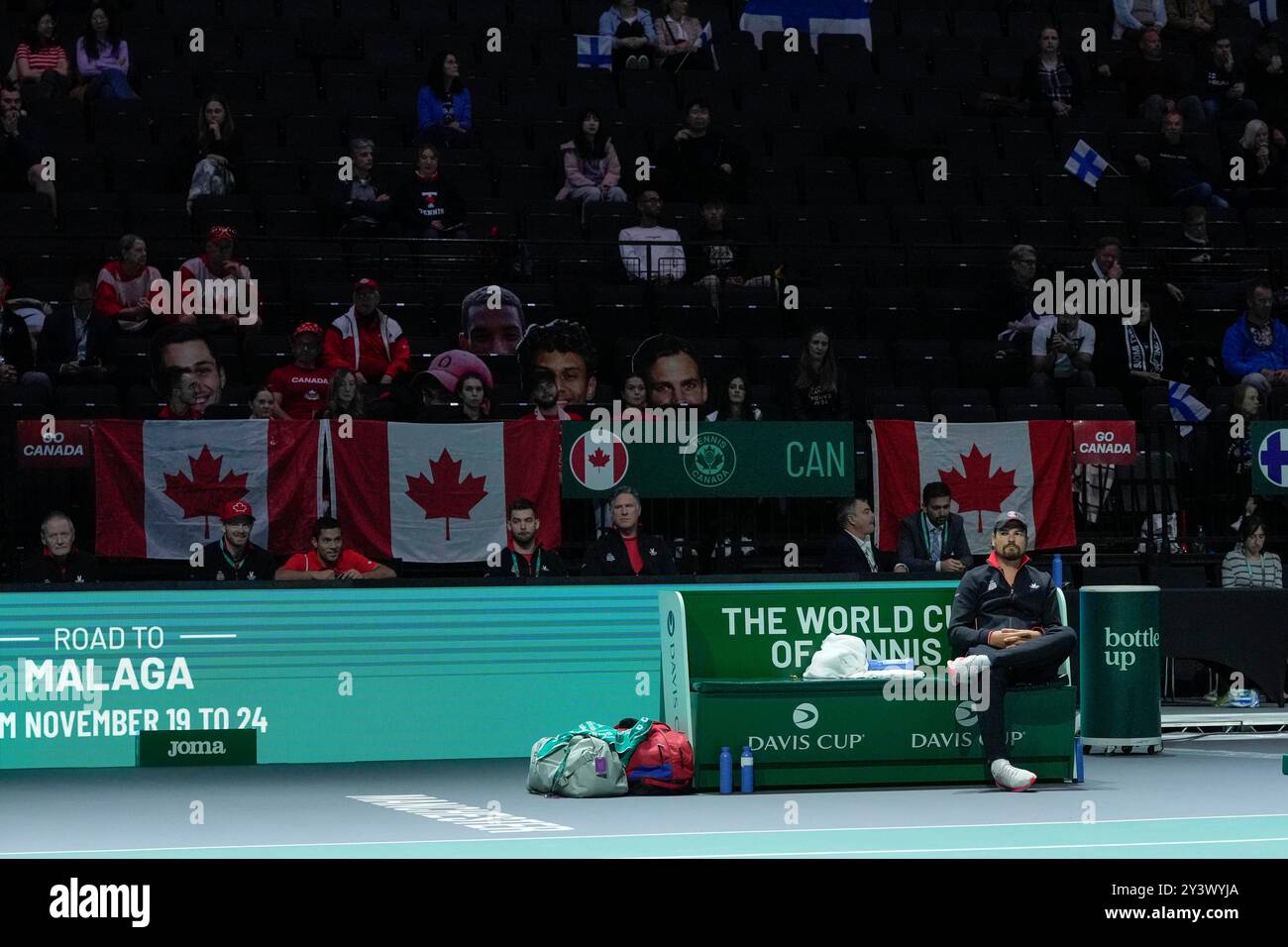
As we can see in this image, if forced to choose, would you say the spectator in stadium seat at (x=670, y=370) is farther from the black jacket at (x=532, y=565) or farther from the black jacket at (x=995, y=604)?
the black jacket at (x=995, y=604)

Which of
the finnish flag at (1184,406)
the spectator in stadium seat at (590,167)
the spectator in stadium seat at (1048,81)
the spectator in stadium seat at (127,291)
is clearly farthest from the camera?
the spectator in stadium seat at (1048,81)

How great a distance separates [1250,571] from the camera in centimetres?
1588

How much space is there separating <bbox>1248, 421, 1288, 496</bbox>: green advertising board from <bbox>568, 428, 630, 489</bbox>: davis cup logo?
4.90 meters

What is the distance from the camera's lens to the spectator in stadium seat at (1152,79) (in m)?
22.0

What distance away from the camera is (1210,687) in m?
16.4

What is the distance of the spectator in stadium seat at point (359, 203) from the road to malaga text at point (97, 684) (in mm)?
5928

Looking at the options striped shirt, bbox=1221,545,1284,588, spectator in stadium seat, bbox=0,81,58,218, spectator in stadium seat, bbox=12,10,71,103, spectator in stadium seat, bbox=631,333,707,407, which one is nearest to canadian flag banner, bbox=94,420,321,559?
spectator in stadium seat, bbox=631,333,707,407

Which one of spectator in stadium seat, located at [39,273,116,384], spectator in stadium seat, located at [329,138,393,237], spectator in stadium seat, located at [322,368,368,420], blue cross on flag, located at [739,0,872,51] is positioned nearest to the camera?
spectator in stadium seat, located at [322,368,368,420]

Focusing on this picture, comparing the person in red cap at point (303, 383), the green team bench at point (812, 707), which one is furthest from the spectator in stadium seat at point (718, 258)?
the green team bench at point (812, 707)

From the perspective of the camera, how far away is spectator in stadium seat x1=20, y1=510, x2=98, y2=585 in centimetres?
1322

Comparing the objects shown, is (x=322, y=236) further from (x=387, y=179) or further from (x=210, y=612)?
(x=210, y=612)

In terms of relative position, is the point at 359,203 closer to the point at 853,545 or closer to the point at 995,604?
the point at 853,545

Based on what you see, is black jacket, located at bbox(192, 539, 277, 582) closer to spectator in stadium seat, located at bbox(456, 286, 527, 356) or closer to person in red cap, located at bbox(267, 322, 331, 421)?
person in red cap, located at bbox(267, 322, 331, 421)
